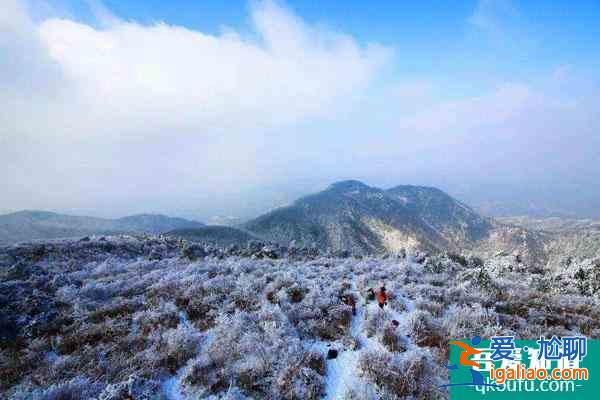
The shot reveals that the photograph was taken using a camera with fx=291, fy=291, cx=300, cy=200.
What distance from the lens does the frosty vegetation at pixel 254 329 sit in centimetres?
Result: 587

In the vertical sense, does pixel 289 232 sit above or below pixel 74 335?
below

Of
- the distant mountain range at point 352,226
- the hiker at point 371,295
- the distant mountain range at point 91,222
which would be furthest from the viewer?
the distant mountain range at point 91,222

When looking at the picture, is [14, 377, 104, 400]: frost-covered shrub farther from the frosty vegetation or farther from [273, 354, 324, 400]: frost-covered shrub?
[273, 354, 324, 400]: frost-covered shrub

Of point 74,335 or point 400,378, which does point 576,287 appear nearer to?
point 400,378

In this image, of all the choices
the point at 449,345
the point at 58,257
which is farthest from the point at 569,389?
the point at 58,257

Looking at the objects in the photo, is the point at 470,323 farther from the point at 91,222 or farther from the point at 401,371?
the point at 91,222

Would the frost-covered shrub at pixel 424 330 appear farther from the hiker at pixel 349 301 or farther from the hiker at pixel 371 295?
the hiker at pixel 371 295

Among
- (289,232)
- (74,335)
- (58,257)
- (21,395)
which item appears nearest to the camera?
(21,395)

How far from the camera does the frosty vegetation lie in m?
5.87

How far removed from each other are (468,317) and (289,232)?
350 feet

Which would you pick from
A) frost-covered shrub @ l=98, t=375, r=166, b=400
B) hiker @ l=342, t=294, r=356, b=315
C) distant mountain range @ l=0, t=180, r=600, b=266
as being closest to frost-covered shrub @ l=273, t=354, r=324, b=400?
frost-covered shrub @ l=98, t=375, r=166, b=400

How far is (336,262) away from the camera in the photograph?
61.0ft

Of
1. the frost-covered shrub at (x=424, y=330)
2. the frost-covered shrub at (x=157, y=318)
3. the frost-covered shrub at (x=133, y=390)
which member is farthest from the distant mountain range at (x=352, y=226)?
the frost-covered shrub at (x=133, y=390)

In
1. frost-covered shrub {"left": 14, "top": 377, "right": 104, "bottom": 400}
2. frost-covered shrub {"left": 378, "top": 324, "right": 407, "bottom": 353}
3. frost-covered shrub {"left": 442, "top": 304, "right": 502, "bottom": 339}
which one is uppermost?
frost-covered shrub {"left": 442, "top": 304, "right": 502, "bottom": 339}
